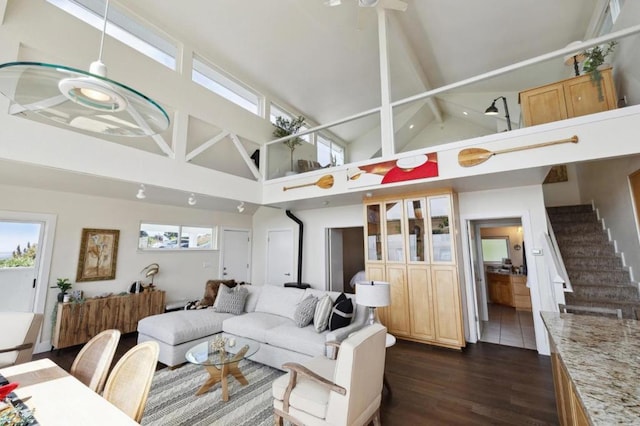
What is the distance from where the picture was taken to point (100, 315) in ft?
14.4

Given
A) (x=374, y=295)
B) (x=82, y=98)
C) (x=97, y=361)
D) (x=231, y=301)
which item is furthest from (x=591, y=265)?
(x=82, y=98)

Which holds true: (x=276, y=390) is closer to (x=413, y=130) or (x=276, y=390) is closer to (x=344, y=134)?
(x=344, y=134)

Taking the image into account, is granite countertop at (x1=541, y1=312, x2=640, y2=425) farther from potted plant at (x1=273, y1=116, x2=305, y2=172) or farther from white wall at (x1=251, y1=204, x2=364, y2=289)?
potted plant at (x1=273, y1=116, x2=305, y2=172)

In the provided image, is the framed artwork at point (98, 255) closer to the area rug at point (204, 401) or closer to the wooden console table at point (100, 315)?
the wooden console table at point (100, 315)

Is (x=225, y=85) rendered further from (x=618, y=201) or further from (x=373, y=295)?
(x=618, y=201)

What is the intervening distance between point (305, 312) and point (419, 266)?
2056mm

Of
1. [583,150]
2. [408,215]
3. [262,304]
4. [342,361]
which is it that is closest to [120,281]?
[262,304]

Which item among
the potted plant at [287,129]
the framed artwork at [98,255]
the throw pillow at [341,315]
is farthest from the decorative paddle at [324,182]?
the framed artwork at [98,255]

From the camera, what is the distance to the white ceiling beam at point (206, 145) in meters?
4.48

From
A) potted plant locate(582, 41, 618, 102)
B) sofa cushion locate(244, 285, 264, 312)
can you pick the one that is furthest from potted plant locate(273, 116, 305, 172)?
potted plant locate(582, 41, 618, 102)

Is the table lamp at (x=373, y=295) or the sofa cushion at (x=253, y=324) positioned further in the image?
the sofa cushion at (x=253, y=324)

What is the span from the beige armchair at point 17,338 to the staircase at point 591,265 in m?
6.18

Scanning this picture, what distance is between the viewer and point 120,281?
495 centimetres

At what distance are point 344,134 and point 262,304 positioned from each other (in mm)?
3752
